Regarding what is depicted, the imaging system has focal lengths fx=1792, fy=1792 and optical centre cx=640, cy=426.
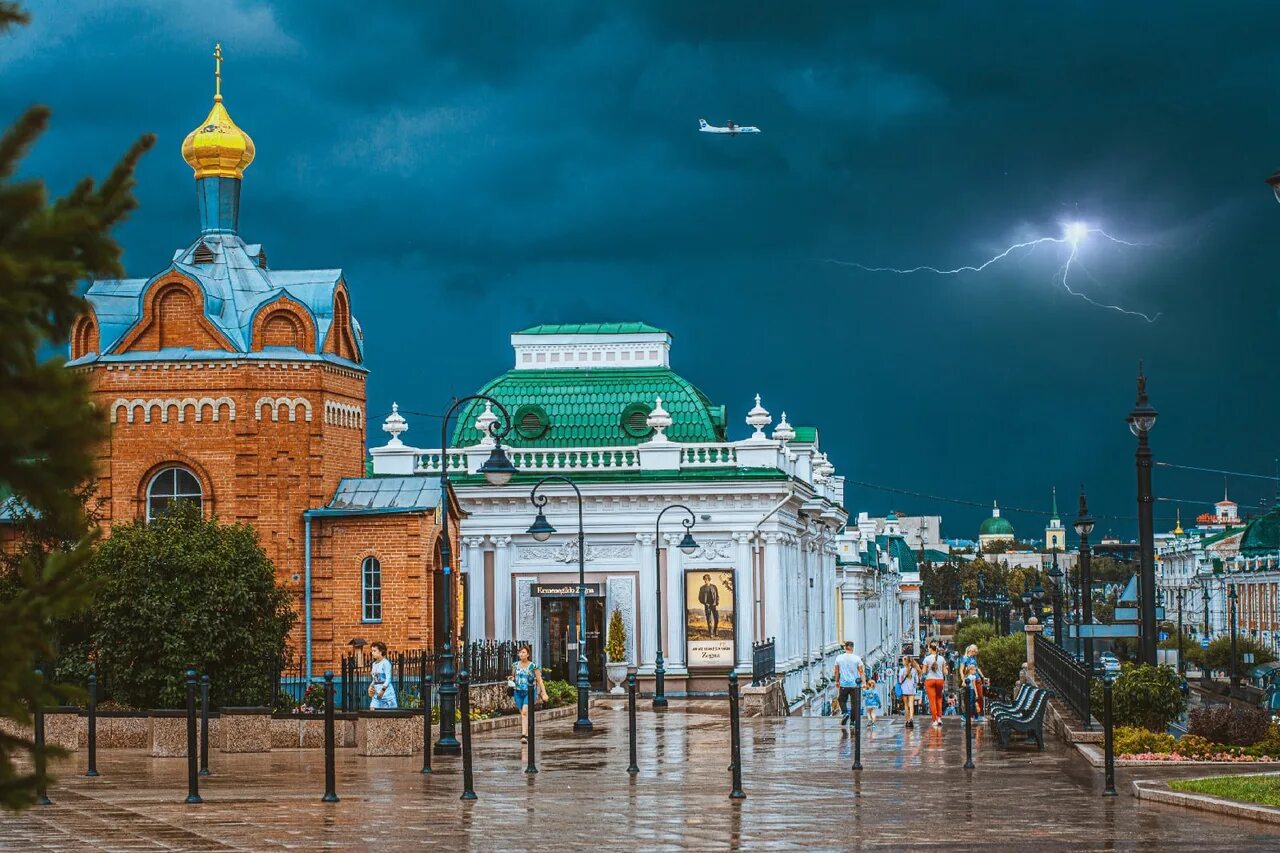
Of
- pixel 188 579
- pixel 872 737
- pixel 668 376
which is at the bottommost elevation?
pixel 872 737

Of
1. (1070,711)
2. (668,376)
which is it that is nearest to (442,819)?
(1070,711)

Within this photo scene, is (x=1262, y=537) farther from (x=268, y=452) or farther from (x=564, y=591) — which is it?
(x=268, y=452)

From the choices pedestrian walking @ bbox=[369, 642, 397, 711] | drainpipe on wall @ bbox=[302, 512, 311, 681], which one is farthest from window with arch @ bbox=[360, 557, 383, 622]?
pedestrian walking @ bbox=[369, 642, 397, 711]

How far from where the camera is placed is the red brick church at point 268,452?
3856 centimetres

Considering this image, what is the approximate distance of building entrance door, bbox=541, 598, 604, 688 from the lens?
54625 mm

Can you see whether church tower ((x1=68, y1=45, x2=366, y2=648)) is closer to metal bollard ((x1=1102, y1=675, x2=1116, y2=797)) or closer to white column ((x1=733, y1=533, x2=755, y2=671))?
white column ((x1=733, y1=533, x2=755, y2=671))

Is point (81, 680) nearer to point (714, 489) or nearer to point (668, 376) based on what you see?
point (714, 489)

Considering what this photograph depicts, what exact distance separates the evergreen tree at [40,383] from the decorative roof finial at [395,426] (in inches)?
2011

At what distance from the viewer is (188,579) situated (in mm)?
31500

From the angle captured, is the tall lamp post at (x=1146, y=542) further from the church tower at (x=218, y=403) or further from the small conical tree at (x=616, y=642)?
the small conical tree at (x=616, y=642)

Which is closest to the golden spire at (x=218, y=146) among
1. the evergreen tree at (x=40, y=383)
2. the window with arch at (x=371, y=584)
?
the window with arch at (x=371, y=584)

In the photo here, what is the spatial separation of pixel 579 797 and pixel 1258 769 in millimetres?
8658

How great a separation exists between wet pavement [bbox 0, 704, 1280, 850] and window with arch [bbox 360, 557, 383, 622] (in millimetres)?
9875

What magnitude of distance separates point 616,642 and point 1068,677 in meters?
22.8
